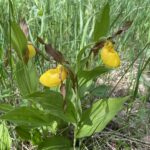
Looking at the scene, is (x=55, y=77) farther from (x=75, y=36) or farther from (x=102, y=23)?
(x=75, y=36)

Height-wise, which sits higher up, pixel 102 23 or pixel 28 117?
pixel 102 23

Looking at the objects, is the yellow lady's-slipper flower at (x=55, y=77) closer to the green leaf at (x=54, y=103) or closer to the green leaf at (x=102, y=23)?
the green leaf at (x=54, y=103)

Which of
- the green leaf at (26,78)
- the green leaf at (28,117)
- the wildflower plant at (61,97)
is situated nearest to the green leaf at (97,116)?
the wildflower plant at (61,97)

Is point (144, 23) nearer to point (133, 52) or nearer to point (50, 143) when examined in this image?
point (133, 52)

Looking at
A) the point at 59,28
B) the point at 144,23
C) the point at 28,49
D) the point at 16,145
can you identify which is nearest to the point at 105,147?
the point at 16,145

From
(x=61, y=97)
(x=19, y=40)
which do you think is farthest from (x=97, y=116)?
(x=19, y=40)

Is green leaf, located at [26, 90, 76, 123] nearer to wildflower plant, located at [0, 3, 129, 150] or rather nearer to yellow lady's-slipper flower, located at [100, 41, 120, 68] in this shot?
wildflower plant, located at [0, 3, 129, 150]
